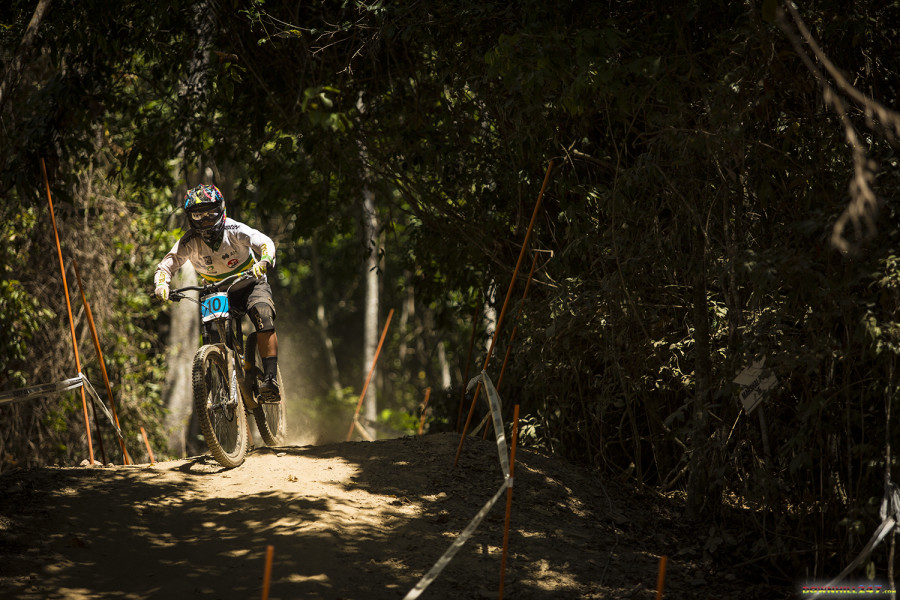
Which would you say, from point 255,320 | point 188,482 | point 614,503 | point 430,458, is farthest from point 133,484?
point 614,503

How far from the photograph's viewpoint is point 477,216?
740cm

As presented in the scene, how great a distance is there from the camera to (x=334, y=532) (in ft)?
15.6

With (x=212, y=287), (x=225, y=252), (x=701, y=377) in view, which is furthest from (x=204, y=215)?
(x=701, y=377)

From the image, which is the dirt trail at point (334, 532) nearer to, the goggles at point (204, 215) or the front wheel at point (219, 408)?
the front wheel at point (219, 408)

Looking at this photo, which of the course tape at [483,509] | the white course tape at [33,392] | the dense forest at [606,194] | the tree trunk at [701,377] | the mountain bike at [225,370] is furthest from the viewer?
the mountain bike at [225,370]

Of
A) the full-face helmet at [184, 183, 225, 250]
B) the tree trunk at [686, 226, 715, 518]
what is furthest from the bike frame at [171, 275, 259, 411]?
the tree trunk at [686, 226, 715, 518]

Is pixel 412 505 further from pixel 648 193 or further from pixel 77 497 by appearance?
pixel 648 193

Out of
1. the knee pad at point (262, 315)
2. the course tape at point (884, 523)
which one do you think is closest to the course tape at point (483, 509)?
the course tape at point (884, 523)

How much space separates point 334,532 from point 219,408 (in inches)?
65.8

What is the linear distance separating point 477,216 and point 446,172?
1.66 ft

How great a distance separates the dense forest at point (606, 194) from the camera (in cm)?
441

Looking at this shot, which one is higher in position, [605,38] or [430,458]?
[605,38]

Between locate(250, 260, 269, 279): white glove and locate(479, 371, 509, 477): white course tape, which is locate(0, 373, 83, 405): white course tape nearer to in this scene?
locate(250, 260, 269, 279): white glove

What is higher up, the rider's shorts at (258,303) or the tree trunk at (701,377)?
the rider's shorts at (258,303)
